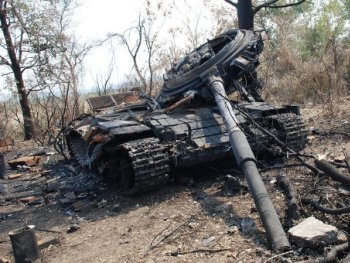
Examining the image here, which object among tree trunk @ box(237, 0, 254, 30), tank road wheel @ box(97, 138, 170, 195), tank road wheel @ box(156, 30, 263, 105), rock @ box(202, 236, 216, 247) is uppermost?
tree trunk @ box(237, 0, 254, 30)

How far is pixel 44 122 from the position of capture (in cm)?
1588

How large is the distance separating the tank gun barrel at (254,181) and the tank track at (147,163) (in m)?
0.99

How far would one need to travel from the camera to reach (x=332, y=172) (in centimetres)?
442

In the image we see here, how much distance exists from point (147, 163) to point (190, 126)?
3.22 feet

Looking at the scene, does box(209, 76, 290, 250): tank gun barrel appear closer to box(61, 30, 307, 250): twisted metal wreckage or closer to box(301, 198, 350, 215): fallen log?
box(61, 30, 307, 250): twisted metal wreckage

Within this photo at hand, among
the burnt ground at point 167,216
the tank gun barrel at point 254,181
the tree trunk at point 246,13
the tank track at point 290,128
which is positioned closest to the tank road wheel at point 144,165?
the burnt ground at point 167,216

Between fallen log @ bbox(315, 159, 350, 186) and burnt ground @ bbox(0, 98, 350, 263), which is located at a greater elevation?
fallen log @ bbox(315, 159, 350, 186)

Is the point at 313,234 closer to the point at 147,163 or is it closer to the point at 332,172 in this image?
the point at 332,172

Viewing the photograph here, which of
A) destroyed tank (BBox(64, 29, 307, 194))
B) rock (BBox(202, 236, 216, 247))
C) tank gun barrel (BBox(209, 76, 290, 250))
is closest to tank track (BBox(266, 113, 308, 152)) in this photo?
destroyed tank (BBox(64, 29, 307, 194))

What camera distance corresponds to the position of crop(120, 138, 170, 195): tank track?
18.2ft

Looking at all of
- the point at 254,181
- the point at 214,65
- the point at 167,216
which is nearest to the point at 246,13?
the point at 214,65

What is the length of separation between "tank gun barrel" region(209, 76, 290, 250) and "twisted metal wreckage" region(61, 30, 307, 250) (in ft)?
0.05

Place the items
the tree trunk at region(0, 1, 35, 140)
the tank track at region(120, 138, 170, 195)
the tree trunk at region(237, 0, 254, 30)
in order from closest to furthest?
1. the tank track at region(120, 138, 170, 195)
2. the tree trunk at region(237, 0, 254, 30)
3. the tree trunk at region(0, 1, 35, 140)

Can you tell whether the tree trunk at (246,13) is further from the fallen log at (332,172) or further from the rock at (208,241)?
the rock at (208,241)
